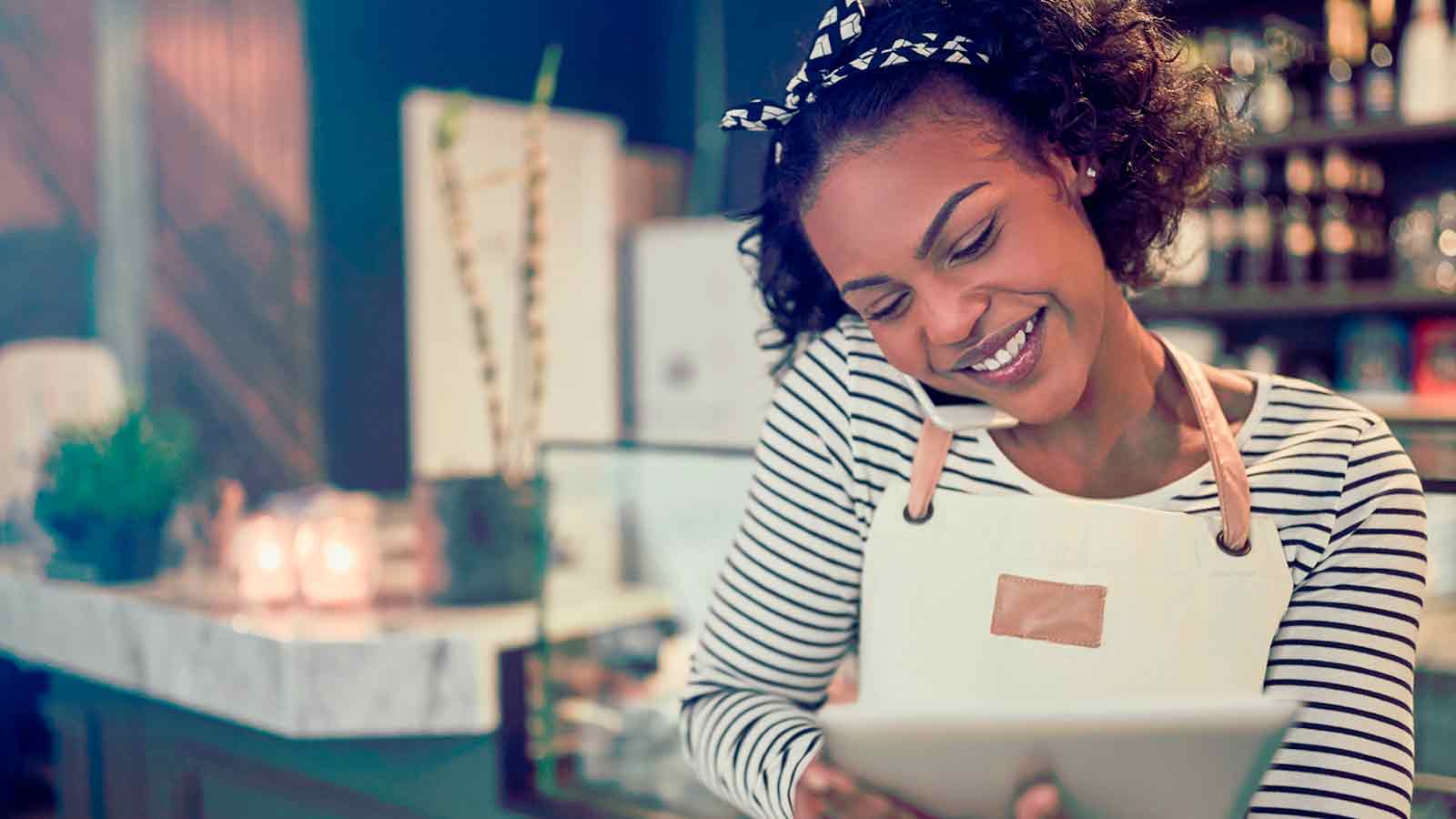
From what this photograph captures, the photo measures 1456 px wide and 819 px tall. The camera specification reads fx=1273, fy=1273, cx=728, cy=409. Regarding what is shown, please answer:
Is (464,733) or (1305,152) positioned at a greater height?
(1305,152)

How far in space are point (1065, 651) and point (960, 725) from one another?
9.4 inches

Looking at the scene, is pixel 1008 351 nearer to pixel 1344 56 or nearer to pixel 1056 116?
pixel 1056 116

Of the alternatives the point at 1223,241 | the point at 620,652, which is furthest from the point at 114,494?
the point at 1223,241

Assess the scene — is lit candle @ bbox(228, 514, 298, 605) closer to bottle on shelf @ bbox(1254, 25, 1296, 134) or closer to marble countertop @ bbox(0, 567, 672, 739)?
marble countertop @ bbox(0, 567, 672, 739)

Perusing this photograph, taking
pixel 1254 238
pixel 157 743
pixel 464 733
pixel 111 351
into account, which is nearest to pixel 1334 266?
pixel 1254 238

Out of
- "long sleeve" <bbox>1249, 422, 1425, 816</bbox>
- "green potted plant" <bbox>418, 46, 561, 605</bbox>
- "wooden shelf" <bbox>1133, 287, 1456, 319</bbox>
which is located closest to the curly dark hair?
"long sleeve" <bbox>1249, 422, 1425, 816</bbox>

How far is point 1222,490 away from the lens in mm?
987

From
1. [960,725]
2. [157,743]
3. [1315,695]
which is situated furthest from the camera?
[157,743]

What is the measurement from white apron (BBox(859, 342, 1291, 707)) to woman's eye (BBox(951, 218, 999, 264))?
20cm

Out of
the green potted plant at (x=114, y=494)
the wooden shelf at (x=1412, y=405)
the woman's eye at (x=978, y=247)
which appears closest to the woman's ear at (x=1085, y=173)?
the woman's eye at (x=978, y=247)

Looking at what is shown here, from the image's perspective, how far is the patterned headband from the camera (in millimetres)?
937

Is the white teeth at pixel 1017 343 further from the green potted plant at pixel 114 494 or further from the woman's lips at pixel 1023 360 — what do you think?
the green potted plant at pixel 114 494

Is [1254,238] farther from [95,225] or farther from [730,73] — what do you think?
[95,225]

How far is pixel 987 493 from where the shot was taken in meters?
1.05
